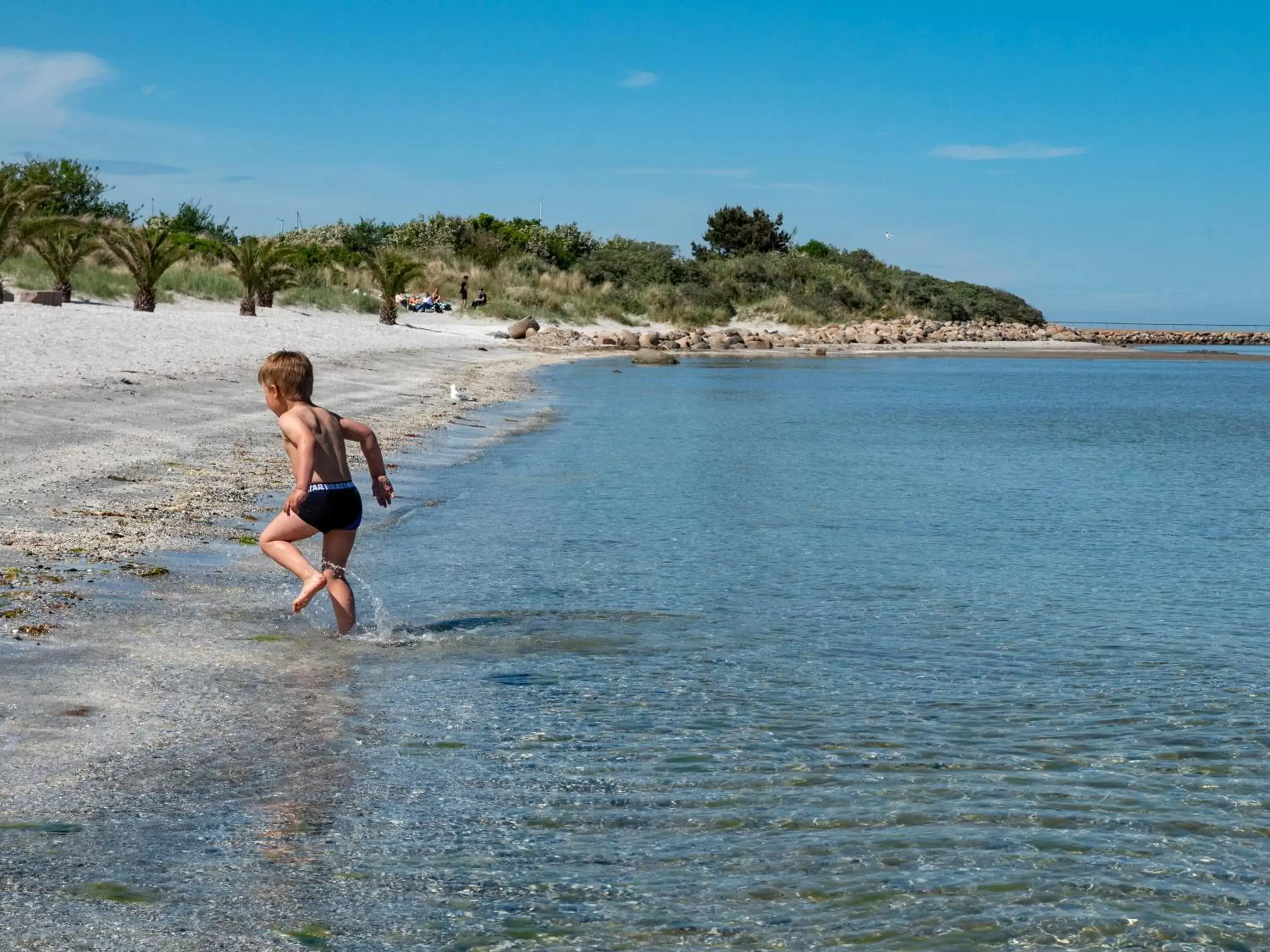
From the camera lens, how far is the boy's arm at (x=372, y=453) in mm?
7125

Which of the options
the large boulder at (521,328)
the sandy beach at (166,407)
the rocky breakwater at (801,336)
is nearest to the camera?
the sandy beach at (166,407)

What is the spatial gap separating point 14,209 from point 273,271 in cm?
941

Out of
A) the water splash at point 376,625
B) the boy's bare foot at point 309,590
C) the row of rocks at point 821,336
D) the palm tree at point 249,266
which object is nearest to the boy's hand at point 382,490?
the boy's bare foot at point 309,590

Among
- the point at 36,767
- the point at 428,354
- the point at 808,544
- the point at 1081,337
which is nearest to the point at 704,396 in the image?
the point at 428,354

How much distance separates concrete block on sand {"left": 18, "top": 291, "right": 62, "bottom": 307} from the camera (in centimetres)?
2939

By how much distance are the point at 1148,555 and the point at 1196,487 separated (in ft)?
18.0

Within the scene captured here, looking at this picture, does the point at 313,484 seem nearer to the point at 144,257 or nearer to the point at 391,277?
the point at 144,257

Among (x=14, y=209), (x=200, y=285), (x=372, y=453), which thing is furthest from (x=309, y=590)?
(x=200, y=285)

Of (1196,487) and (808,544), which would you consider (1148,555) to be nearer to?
(808,544)

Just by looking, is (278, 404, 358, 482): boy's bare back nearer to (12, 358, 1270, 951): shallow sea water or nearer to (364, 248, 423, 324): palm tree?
(12, 358, 1270, 951): shallow sea water

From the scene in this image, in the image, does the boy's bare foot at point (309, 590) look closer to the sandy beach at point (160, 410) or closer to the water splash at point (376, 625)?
the water splash at point (376, 625)

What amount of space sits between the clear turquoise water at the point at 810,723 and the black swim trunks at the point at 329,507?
2.05 ft

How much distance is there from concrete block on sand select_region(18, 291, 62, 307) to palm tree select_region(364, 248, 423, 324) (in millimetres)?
15893

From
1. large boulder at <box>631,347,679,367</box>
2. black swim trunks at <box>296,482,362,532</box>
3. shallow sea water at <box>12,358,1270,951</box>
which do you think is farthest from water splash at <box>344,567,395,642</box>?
large boulder at <box>631,347,679,367</box>
